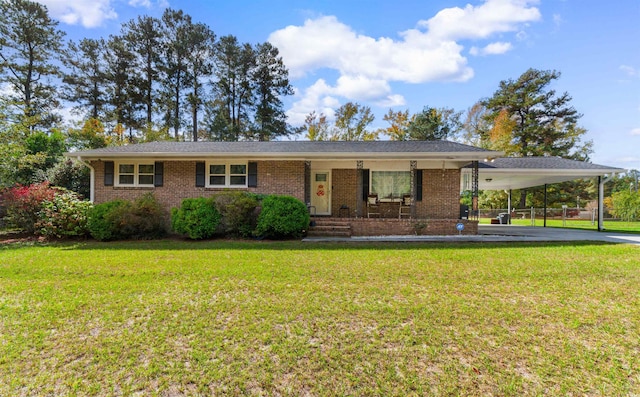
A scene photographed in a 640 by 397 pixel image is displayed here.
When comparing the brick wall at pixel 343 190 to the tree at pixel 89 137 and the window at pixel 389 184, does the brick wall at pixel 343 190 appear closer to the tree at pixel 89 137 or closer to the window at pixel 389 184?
the window at pixel 389 184

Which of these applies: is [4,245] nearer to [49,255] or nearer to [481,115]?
[49,255]

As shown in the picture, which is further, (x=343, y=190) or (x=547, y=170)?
(x=343, y=190)

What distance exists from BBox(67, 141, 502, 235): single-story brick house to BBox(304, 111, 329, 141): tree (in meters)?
17.3

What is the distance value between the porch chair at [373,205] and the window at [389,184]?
45cm

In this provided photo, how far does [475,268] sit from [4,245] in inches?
510

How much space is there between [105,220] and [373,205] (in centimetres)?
976

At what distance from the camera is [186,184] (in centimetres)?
1220

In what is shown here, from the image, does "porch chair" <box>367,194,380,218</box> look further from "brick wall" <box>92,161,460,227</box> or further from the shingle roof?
the shingle roof

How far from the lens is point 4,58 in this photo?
2312 centimetres

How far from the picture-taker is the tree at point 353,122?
2977cm

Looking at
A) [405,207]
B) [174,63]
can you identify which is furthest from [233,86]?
[405,207]

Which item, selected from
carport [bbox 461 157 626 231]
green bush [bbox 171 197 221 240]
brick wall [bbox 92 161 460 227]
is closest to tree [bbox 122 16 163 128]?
brick wall [bbox 92 161 460 227]

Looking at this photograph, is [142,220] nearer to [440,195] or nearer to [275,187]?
[275,187]

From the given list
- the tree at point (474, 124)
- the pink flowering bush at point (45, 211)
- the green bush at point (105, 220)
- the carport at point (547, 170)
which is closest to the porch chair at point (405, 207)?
the carport at point (547, 170)
